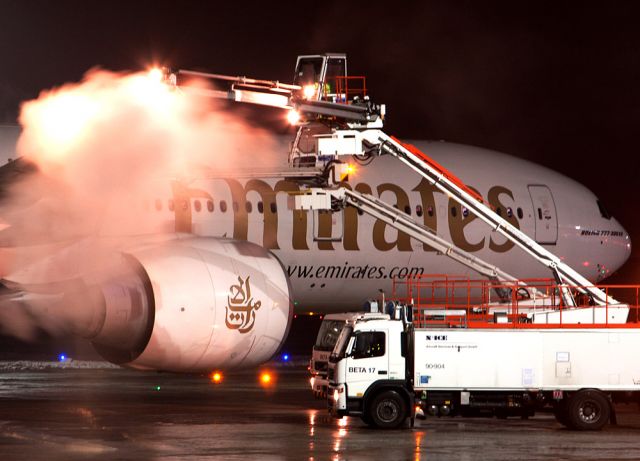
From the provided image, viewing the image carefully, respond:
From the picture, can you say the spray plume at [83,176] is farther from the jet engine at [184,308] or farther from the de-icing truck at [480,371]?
the de-icing truck at [480,371]

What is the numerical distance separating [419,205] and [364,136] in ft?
19.1

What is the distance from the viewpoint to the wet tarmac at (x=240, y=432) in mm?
16188

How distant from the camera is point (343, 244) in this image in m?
27.8

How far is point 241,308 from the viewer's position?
71.8 feet

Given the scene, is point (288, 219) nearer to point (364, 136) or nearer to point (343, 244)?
point (343, 244)

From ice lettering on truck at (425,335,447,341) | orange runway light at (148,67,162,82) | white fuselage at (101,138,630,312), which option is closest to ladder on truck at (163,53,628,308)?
orange runway light at (148,67,162,82)

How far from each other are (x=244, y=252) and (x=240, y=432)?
5.01 metres

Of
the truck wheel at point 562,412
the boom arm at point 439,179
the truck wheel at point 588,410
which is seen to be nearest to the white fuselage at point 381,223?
the boom arm at point 439,179

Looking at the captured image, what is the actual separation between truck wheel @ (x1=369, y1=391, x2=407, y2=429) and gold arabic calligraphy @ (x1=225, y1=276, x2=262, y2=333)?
10.7 ft

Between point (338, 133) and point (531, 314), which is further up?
point (338, 133)

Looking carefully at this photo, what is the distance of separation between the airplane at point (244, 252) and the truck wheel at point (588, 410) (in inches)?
223

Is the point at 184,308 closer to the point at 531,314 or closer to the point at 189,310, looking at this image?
the point at 189,310

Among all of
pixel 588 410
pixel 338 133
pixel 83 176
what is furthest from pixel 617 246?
pixel 83 176

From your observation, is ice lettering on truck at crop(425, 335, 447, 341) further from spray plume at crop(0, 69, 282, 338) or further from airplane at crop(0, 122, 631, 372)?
spray plume at crop(0, 69, 282, 338)
